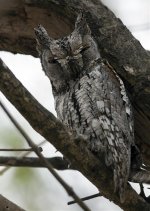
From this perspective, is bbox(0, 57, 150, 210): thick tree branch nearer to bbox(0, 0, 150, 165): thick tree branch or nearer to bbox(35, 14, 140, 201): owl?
bbox(35, 14, 140, 201): owl

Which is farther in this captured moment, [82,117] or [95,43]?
[95,43]

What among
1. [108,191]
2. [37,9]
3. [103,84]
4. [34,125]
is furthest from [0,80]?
[37,9]

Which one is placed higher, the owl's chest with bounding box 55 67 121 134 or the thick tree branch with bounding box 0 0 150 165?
the thick tree branch with bounding box 0 0 150 165

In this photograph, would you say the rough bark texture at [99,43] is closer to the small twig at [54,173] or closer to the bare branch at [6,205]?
the bare branch at [6,205]

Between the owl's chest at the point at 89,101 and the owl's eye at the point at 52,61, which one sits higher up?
the owl's eye at the point at 52,61

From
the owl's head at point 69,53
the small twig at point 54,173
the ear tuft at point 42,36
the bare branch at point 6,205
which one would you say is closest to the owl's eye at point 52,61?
the owl's head at point 69,53

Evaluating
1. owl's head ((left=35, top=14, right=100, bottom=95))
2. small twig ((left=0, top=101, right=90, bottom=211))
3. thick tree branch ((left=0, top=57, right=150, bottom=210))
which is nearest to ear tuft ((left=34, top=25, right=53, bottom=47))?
owl's head ((left=35, top=14, right=100, bottom=95))

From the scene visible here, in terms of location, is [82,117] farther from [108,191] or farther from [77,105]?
[108,191]
